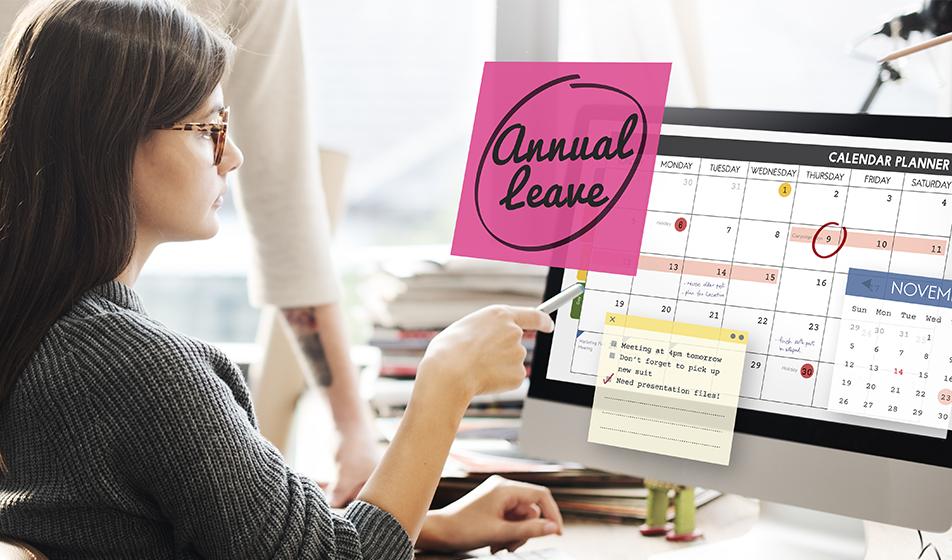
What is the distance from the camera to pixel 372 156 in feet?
7.58

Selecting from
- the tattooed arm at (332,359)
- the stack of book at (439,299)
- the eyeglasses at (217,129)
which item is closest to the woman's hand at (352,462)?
the tattooed arm at (332,359)

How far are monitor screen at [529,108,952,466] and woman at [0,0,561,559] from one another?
14cm

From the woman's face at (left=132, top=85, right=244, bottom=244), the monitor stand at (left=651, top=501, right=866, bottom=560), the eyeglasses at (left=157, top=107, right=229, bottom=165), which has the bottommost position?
the monitor stand at (left=651, top=501, right=866, bottom=560)

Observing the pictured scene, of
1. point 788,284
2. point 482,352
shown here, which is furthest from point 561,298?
point 788,284

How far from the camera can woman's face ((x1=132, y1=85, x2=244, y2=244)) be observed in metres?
0.84

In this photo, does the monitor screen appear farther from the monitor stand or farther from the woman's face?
the woman's face

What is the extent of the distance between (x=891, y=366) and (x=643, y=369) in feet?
0.72

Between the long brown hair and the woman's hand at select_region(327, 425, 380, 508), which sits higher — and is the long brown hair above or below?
above

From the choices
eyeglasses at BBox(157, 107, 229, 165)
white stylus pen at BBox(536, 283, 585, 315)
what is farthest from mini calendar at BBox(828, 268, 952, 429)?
eyeglasses at BBox(157, 107, 229, 165)

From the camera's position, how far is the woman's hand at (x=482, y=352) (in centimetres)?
85

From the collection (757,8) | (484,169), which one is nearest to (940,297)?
(484,169)

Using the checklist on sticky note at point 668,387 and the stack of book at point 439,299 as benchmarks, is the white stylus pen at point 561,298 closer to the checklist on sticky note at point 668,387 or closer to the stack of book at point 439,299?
the checklist on sticky note at point 668,387

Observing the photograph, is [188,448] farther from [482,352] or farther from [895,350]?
[895,350]

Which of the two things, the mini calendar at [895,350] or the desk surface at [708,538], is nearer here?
the mini calendar at [895,350]
